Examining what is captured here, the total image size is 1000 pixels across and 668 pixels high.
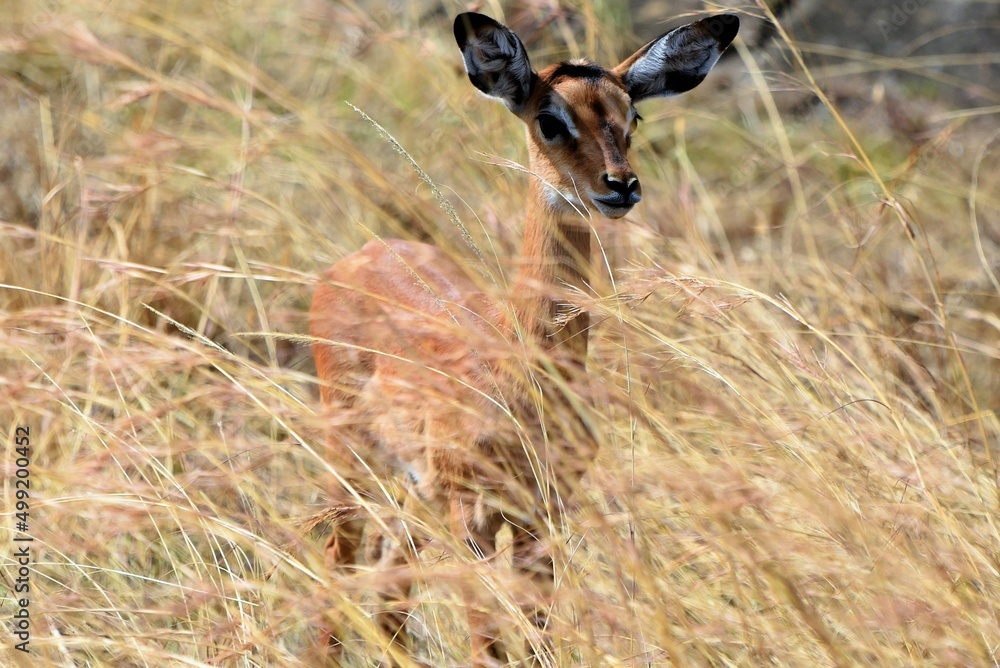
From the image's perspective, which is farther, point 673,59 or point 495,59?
point 673,59

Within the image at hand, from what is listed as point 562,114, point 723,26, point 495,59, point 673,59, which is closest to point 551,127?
point 562,114

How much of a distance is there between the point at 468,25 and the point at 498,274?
70cm

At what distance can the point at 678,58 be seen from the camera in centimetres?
340

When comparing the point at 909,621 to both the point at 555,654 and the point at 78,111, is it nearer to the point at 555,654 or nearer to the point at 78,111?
the point at 555,654

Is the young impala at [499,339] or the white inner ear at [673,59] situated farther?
the white inner ear at [673,59]

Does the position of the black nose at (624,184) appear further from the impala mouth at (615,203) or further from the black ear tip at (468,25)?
the black ear tip at (468,25)

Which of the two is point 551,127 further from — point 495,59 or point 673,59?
point 673,59

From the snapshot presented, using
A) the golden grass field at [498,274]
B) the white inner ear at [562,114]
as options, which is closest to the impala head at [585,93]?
the white inner ear at [562,114]

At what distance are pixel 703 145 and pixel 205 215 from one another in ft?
12.7

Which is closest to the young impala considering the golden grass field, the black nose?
the black nose

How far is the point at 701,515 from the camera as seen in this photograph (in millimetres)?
2225

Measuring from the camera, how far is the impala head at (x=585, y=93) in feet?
9.77

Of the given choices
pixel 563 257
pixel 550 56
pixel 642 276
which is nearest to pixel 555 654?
pixel 642 276

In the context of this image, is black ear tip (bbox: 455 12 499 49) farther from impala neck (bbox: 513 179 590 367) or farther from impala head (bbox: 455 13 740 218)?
impala neck (bbox: 513 179 590 367)
